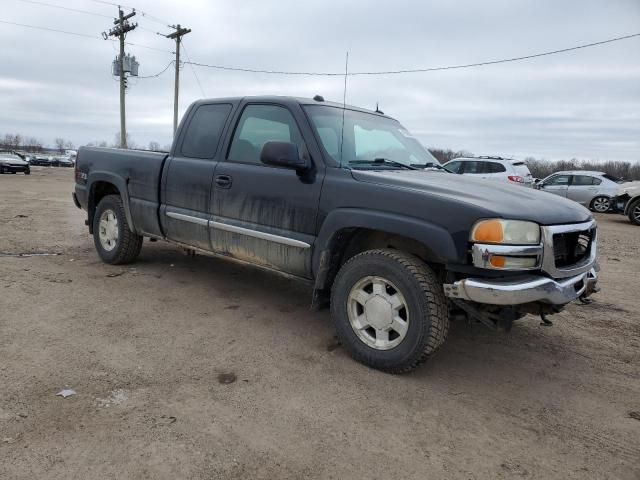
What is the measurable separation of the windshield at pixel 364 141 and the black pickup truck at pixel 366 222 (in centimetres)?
2

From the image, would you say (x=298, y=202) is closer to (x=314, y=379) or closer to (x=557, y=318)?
(x=314, y=379)

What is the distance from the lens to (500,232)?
288 centimetres

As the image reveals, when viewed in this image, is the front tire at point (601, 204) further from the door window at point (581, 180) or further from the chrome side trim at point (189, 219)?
the chrome side trim at point (189, 219)

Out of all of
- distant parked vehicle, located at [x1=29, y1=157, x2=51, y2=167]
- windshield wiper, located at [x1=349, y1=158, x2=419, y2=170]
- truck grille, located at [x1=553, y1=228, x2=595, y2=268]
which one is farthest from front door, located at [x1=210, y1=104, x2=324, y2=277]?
distant parked vehicle, located at [x1=29, y1=157, x2=51, y2=167]

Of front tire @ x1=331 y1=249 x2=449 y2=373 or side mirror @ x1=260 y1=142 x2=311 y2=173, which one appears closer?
front tire @ x1=331 y1=249 x2=449 y2=373

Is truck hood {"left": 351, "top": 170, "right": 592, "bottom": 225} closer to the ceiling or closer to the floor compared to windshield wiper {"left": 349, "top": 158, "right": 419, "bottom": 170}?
closer to the floor

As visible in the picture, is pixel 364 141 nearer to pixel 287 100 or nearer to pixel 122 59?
pixel 287 100

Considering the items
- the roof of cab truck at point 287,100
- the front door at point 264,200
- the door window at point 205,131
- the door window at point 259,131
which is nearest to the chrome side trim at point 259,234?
the front door at point 264,200

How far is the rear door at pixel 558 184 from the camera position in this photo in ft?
56.9

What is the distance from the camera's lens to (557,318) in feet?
15.2

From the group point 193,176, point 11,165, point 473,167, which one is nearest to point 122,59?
point 11,165

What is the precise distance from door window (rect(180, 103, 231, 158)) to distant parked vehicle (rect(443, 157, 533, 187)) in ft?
36.1

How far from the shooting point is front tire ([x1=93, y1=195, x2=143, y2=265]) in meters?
5.59

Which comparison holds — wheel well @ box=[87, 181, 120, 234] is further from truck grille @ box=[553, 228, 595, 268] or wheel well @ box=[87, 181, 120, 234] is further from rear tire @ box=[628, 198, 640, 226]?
rear tire @ box=[628, 198, 640, 226]
